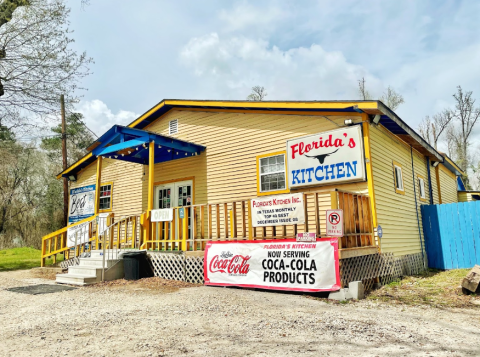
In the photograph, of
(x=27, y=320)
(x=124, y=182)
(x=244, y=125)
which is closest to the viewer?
(x=27, y=320)

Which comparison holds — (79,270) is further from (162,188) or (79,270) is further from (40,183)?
(40,183)

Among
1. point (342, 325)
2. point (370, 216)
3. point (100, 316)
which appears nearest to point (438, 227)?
point (370, 216)

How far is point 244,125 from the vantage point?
11867mm

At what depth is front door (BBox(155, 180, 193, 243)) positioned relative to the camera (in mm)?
13078

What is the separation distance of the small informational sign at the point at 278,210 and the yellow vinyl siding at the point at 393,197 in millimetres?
2611

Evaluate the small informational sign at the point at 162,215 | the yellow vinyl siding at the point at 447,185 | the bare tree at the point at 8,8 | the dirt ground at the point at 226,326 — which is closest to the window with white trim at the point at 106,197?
the small informational sign at the point at 162,215

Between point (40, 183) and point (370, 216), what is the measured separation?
32082 mm

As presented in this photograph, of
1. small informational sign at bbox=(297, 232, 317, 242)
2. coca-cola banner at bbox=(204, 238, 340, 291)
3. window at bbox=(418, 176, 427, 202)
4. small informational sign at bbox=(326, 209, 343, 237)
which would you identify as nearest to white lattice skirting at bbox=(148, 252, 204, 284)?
coca-cola banner at bbox=(204, 238, 340, 291)

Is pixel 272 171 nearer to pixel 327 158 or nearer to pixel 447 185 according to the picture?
pixel 327 158

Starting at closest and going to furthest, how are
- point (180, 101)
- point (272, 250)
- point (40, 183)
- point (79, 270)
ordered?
point (272, 250), point (79, 270), point (180, 101), point (40, 183)

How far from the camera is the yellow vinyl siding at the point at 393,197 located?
31.8 ft

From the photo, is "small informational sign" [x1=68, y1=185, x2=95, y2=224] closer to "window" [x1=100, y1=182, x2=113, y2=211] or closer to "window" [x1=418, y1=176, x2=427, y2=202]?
"window" [x1=100, y1=182, x2=113, y2=211]

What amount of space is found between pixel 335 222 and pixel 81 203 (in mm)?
13084

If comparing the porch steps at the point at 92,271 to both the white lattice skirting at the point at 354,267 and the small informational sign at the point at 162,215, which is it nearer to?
the white lattice skirting at the point at 354,267
